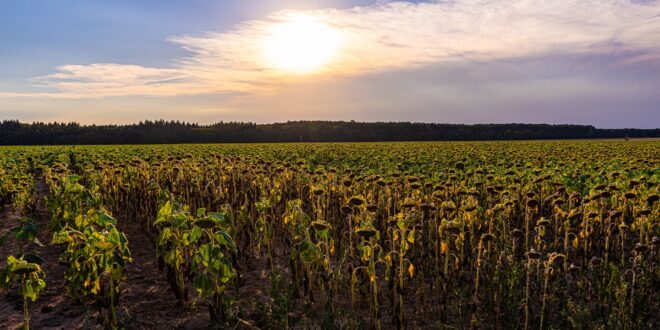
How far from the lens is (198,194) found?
10.8 meters

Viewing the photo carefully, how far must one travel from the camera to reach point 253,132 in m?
104

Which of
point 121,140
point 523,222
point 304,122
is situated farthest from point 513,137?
point 523,222

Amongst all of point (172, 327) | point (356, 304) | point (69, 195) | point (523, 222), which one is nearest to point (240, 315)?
point (172, 327)

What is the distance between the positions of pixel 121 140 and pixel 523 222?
344ft

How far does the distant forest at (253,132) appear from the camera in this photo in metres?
102

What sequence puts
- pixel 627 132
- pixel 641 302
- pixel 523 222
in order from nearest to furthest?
pixel 641 302 < pixel 523 222 < pixel 627 132

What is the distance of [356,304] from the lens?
596 centimetres

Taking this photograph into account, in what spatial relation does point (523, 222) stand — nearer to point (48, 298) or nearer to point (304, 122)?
point (48, 298)

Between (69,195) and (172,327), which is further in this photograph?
(69,195)

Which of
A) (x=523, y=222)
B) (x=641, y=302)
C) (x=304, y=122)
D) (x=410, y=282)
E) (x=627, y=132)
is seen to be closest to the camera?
(x=641, y=302)

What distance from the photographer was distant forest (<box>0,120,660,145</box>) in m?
102

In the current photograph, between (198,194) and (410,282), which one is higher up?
(198,194)

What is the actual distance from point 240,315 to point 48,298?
105 inches

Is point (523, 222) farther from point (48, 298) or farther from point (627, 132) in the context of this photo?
point (627, 132)
